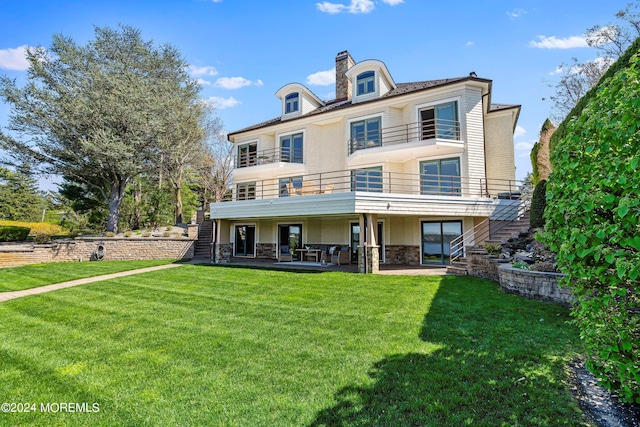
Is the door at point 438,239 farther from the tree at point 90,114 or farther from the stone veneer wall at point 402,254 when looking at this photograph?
the tree at point 90,114

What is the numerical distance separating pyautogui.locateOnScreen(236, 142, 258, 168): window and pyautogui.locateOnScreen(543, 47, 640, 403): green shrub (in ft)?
61.8

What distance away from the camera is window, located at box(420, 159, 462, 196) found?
14.7 metres

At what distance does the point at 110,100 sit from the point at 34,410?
68.6 feet

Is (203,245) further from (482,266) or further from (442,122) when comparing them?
(482,266)

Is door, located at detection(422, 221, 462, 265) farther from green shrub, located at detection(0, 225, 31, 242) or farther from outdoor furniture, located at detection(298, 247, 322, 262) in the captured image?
green shrub, located at detection(0, 225, 31, 242)

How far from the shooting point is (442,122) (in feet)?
49.4

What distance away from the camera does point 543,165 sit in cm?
1627

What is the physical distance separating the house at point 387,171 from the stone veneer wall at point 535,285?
15.9 ft

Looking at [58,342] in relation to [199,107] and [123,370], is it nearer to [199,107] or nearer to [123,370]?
[123,370]

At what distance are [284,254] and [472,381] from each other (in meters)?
15.7

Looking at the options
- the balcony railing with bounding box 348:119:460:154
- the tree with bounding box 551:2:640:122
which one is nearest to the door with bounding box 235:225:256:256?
the balcony railing with bounding box 348:119:460:154

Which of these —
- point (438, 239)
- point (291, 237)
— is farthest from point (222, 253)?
point (438, 239)

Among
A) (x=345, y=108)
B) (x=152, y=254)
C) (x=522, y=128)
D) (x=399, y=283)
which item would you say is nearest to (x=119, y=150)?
(x=152, y=254)

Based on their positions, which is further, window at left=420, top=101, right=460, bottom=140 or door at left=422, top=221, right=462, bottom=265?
window at left=420, top=101, right=460, bottom=140
